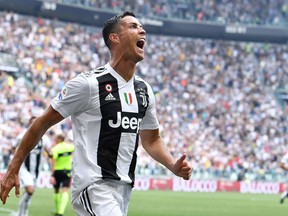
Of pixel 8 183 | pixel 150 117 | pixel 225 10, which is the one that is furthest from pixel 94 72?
pixel 225 10

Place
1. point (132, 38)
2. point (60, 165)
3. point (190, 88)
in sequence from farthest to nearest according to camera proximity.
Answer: point (190, 88)
point (60, 165)
point (132, 38)

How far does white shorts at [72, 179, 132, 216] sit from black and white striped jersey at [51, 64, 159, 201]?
0.06 metres

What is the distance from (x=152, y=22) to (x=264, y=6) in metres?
9.39

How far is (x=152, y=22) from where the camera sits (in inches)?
1916

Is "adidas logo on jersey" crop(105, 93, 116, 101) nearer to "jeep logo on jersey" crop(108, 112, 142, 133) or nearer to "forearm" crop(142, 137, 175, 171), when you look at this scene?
"jeep logo on jersey" crop(108, 112, 142, 133)

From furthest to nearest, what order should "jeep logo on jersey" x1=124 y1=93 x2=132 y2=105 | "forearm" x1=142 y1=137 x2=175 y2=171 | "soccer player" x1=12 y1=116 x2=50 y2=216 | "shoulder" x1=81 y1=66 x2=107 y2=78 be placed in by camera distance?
"soccer player" x1=12 y1=116 x2=50 y2=216
"forearm" x1=142 y1=137 x2=175 y2=171
"jeep logo on jersey" x1=124 y1=93 x2=132 y2=105
"shoulder" x1=81 y1=66 x2=107 y2=78

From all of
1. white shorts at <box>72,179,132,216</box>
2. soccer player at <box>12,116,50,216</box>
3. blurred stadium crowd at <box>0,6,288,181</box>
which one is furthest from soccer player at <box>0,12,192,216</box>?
blurred stadium crowd at <box>0,6,288,181</box>

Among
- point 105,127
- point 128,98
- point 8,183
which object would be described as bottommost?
point 8,183

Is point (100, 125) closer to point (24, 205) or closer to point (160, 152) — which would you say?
point (160, 152)

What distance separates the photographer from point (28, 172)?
16.1m

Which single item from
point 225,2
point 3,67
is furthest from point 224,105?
point 3,67

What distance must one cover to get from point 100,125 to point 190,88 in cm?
3847

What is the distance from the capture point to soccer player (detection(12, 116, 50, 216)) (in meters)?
15.5

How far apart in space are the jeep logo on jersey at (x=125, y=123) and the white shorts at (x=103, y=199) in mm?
452
